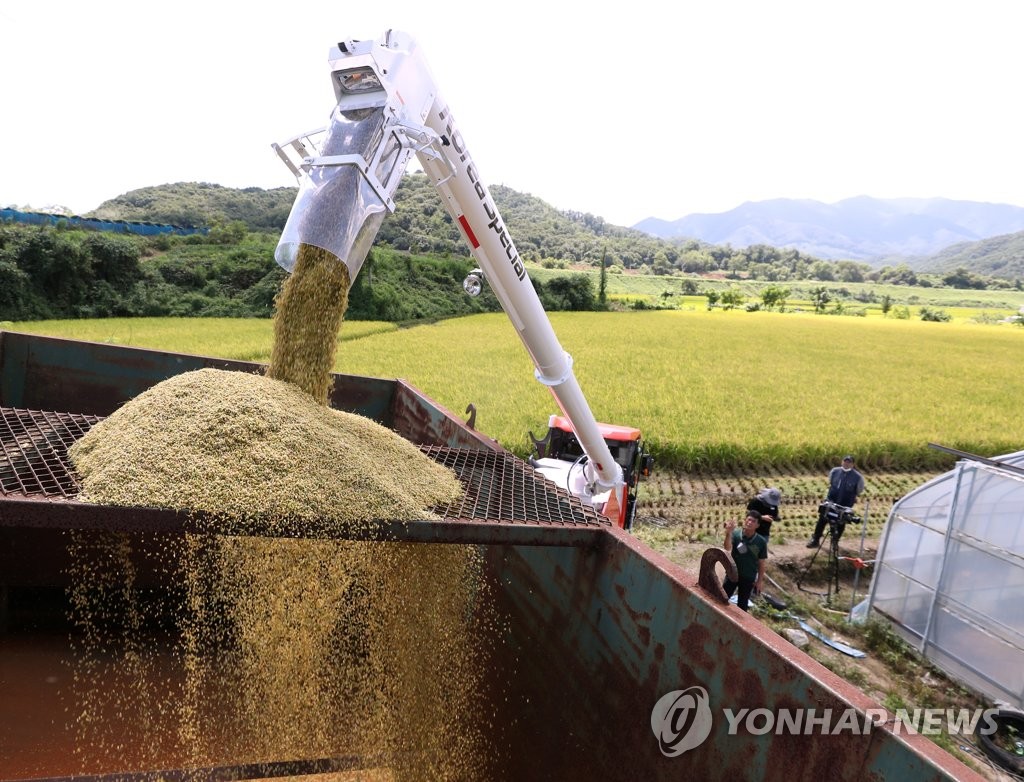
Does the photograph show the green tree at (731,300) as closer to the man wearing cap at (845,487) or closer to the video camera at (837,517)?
the man wearing cap at (845,487)

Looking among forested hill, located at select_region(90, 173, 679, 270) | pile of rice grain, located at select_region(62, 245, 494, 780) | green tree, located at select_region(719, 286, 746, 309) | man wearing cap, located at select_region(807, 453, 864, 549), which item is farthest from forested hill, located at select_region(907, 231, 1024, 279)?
pile of rice grain, located at select_region(62, 245, 494, 780)

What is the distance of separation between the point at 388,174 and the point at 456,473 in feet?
4.60

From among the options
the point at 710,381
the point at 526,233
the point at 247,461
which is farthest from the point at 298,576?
the point at 526,233

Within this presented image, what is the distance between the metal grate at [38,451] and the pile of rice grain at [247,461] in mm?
71

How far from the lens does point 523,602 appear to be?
2.98m

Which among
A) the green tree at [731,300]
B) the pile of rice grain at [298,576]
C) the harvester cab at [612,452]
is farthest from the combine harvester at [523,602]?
the green tree at [731,300]

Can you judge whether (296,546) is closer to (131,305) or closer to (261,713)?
(261,713)

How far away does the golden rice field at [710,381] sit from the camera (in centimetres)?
1001

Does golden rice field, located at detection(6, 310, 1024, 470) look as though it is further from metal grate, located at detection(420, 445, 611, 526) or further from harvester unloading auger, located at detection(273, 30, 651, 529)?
harvester unloading auger, located at detection(273, 30, 651, 529)

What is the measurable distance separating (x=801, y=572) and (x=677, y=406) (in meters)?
4.93

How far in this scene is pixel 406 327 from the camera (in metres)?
21.8

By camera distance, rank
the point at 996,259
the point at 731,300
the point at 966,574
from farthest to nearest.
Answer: the point at 996,259 → the point at 731,300 → the point at 966,574

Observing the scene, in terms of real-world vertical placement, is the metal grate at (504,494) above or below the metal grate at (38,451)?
below

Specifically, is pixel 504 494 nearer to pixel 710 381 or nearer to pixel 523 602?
pixel 523 602
